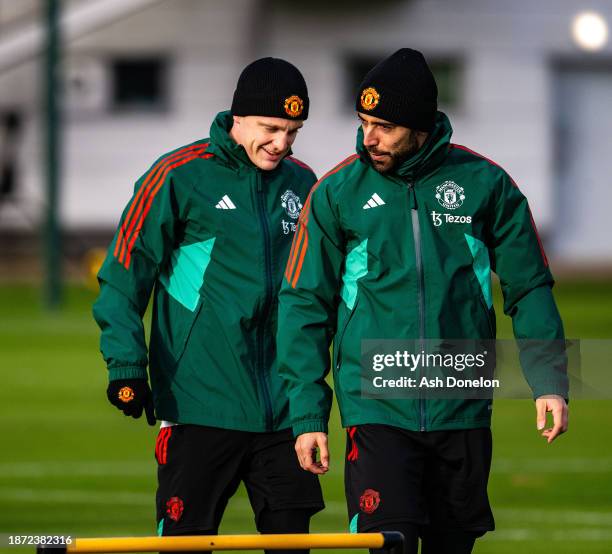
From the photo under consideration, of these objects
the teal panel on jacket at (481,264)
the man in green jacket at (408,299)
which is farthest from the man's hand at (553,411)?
the teal panel on jacket at (481,264)

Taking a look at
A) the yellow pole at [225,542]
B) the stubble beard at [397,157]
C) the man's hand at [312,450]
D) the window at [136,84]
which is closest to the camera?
the yellow pole at [225,542]

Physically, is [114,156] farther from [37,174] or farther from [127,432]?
[127,432]

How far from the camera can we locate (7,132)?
32000 millimetres

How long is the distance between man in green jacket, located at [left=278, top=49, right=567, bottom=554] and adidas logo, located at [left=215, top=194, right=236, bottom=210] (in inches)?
26.0

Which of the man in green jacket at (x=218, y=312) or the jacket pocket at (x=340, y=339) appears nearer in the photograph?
the jacket pocket at (x=340, y=339)

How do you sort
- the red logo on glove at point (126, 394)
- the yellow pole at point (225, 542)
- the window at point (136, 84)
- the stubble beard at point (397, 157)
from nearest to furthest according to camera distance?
the yellow pole at point (225, 542), the stubble beard at point (397, 157), the red logo on glove at point (126, 394), the window at point (136, 84)

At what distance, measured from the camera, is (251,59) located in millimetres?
32719

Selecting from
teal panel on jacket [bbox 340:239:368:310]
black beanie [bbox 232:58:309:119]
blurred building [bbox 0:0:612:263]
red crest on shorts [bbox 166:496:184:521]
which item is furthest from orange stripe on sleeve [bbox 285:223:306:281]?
blurred building [bbox 0:0:612:263]

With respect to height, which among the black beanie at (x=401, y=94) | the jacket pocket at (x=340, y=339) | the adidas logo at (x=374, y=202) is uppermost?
the black beanie at (x=401, y=94)

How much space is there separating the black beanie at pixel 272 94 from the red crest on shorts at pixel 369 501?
4.52 feet

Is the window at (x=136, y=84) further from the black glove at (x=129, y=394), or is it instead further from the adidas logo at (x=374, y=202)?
the adidas logo at (x=374, y=202)

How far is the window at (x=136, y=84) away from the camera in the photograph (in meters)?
32.7

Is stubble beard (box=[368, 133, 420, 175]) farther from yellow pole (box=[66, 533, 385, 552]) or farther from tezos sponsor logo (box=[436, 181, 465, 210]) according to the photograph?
yellow pole (box=[66, 533, 385, 552])

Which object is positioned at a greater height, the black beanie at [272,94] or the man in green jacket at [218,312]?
the black beanie at [272,94]
